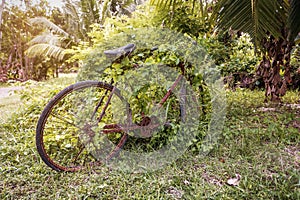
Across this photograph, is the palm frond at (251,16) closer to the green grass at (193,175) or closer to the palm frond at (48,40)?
the green grass at (193,175)

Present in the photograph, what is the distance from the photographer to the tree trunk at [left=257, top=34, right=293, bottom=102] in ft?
8.07

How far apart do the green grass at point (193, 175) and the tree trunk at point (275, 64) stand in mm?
692

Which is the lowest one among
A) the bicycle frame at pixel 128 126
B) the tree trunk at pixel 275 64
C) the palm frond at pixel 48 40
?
the bicycle frame at pixel 128 126

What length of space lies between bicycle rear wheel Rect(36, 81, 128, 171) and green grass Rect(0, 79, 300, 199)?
0.12 metres

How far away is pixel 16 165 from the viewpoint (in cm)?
165

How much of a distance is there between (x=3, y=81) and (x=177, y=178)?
29.2ft

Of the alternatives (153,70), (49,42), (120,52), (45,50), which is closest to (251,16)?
(153,70)

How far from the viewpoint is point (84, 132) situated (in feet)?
5.43

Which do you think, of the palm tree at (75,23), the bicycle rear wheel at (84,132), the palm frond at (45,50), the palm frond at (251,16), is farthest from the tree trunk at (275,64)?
A: the palm frond at (45,50)

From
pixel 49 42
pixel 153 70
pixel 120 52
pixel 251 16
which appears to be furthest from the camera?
pixel 49 42

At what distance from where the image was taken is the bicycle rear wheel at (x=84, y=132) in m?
1.57

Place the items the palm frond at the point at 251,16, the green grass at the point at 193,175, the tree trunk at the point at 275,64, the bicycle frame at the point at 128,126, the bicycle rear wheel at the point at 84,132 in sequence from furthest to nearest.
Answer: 1. the tree trunk at the point at 275,64
2. the bicycle frame at the point at 128,126
3. the bicycle rear wheel at the point at 84,132
4. the palm frond at the point at 251,16
5. the green grass at the point at 193,175

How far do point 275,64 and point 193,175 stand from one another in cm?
178

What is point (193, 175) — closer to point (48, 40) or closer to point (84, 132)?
point (84, 132)
